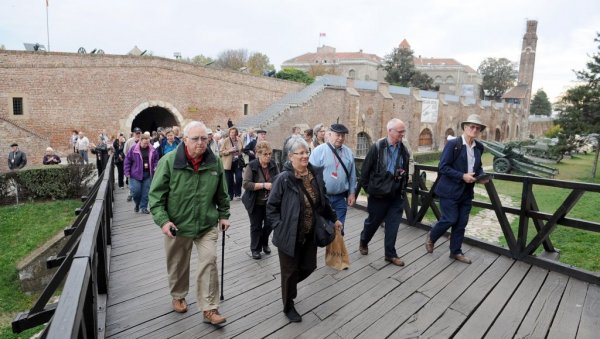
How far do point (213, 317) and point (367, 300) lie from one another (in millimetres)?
1479

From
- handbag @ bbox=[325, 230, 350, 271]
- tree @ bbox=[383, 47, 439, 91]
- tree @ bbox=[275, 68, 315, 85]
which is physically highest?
tree @ bbox=[383, 47, 439, 91]

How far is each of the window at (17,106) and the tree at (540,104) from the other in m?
79.4

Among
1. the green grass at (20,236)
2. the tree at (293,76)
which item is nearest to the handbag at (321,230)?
the green grass at (20,236)

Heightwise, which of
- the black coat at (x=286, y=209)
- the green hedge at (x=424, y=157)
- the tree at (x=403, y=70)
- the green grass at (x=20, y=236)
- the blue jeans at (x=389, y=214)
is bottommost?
the green grass at (x=20, y=236)

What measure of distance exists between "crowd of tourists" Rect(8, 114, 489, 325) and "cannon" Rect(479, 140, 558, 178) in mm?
16804

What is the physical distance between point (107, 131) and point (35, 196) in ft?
32.9

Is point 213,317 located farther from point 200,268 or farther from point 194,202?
point 194,202

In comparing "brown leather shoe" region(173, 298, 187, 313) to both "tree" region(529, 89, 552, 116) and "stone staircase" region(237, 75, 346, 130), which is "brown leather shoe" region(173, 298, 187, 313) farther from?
"tree" region(529, 89, 552, 116)

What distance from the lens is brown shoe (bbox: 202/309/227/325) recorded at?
318 cm

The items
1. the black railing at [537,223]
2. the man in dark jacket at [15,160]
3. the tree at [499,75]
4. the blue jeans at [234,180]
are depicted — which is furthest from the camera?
the tree at [499,75]

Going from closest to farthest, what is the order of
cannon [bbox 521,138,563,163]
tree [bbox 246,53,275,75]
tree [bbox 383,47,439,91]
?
cannon [bbox 521,138,563,163], tree [bbox 383,47,439,91], tree [bbox 246,53,275,75]

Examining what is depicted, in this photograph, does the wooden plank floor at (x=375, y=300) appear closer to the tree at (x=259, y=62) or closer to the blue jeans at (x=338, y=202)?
the blue jeans at (x=338, y=202)

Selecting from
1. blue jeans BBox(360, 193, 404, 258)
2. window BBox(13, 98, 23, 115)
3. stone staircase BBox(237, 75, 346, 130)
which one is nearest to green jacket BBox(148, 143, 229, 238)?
blue jeans BBox(360, 193, 404, 258)

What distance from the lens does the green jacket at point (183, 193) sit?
314 cm
